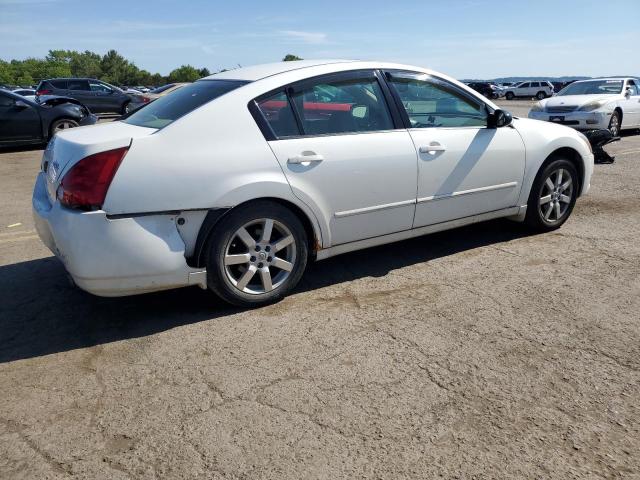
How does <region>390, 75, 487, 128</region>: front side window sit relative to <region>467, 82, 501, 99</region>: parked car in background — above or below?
above

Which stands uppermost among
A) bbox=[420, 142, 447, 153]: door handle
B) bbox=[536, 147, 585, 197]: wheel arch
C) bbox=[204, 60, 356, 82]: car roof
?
bbox=[204, 60, 356, 82]: car roof

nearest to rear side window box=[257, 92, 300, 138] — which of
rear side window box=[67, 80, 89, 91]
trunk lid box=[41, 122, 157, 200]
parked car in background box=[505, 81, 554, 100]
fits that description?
trunk lid box=[41, 122, 157, 200]

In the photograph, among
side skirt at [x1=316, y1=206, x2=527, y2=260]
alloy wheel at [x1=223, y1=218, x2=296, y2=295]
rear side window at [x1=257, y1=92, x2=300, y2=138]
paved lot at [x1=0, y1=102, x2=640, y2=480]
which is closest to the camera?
paved lot at [x1=0, y1=102, x2=640, y2=480]

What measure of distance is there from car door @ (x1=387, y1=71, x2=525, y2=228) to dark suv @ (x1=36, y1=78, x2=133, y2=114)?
21.0 m

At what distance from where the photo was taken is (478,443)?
238cm

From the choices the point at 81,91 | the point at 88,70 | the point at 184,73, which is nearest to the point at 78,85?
the point at 81,91

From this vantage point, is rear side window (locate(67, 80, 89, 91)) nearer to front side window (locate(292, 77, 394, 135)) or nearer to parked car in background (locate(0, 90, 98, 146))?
parked car in background (locate(0, 90, 98, 146))

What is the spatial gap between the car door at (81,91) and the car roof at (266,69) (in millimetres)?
20611

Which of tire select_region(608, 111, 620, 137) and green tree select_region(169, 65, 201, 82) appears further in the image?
green tree select_region(169, 65, 201, 82)

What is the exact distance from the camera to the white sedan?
3.24 m

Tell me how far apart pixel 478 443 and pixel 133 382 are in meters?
1.74

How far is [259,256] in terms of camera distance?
145 inches

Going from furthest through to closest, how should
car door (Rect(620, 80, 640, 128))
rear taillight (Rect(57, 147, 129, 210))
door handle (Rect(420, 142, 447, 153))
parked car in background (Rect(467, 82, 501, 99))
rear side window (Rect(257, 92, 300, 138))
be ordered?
1. parked car in background (Rect(467, 82, 501, 99))
2. car door (Rect(620, 80, 640, 128))
3. door handle (Rect(420, 142, 447, 153))
4. rear side window (Rect(257, 92, 300, 138))
5. rear taillight (Rect(57, 147, 129, 210))

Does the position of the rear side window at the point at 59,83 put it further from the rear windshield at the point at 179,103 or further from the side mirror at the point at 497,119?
the side mirror at the point at 497,119
